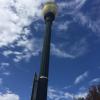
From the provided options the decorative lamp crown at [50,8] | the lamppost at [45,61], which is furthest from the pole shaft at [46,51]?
the decorative lamp crown at [50,8]

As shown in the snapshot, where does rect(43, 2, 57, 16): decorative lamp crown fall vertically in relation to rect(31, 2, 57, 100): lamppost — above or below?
above

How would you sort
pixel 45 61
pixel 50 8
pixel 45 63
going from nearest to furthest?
pixel 45 63, pixel 45 61, pixel 50 8

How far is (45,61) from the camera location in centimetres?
2147

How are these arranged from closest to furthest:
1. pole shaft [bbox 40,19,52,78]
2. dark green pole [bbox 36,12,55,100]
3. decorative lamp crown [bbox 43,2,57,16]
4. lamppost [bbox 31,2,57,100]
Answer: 1. lamppost [bbox 31,2,57,100]
2. dark green pole [bbox 36,12,55,100]
3. pole shaft [bbox 40,19,52,78]
4. decorative lamp crown [bbox 43,2,57,16]

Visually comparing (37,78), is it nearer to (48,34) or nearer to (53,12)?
(48,34)

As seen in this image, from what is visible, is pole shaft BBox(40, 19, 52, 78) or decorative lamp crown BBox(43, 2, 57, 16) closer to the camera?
pole shaft BBox(40, 19, 52, 78)

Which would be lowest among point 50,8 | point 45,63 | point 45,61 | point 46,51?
point 45,63

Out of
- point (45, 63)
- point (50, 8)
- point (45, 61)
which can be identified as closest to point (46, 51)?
point (45, 61)

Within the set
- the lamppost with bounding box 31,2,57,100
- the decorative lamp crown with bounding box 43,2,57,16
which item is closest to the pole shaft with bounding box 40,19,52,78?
the lamppost with bounding box 31,2,57,100

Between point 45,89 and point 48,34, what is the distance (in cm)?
517

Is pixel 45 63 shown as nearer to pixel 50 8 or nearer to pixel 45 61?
pixel 45 61

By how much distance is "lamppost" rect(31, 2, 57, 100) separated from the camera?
64.3 feet

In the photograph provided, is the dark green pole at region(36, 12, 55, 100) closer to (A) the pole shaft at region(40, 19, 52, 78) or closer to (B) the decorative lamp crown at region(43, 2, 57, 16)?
(A) the pole shaft at region(40, 19, 52, 78)

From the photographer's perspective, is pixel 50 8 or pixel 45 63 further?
pixel 50 8
